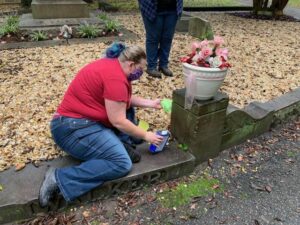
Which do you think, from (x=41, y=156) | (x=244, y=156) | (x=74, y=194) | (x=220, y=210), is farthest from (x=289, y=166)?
(x=41, y=156)

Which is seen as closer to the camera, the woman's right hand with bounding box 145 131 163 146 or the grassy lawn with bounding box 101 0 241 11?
the woman's right hand with bounding box 145 131 163 146

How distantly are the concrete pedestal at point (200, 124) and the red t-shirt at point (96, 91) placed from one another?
59 cm

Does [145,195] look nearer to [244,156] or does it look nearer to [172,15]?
[244,156]

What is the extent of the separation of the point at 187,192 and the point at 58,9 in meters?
5.41

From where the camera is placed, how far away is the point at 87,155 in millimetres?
2582

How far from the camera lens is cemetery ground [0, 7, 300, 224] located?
8.43ft

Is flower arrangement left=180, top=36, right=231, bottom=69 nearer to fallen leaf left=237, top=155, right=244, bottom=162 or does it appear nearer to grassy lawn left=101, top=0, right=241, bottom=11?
fallen leaf left=237, top=155, right=244, bottom=162

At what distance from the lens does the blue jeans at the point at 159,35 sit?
14.4 feet

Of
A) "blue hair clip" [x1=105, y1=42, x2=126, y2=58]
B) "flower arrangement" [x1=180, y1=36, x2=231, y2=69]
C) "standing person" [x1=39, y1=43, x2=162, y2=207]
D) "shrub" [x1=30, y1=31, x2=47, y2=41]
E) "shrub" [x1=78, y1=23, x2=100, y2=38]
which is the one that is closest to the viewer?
"standing person" [x1=39, y1=43, x2=162, y2=207]

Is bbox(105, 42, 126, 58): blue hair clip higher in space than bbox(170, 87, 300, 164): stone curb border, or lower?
higher

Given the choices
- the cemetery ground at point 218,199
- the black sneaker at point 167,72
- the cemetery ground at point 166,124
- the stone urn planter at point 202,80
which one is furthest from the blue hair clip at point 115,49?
the black sneaker at point 167,72

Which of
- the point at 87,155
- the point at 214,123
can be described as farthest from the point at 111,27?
the point at 87,155

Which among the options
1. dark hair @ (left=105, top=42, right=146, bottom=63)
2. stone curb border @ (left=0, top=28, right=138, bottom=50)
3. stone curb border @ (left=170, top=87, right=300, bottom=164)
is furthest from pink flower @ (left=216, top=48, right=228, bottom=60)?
stone curb border @ (left=0, top=28, right=138, bottom=50)

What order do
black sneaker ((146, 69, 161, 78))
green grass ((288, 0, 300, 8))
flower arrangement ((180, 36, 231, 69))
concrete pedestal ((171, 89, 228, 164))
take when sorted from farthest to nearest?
green grass ((288, 0, 300, 8)) < black sneaker ((146, 69, 161, 78)) < concrete pedestal ((171, 89, 228, 164)) < flower arrangement ((180, 36, 231, 69))
